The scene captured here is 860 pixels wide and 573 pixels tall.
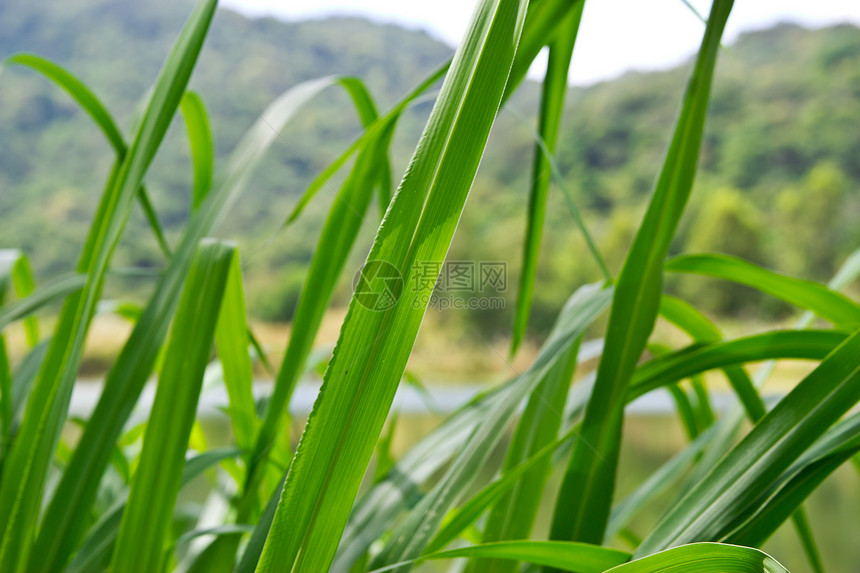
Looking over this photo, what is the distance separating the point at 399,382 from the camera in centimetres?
7

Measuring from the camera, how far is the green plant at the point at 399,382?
7cm

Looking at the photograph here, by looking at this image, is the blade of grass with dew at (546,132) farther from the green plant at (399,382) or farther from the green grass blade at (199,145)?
the green grass blade at (199,145)

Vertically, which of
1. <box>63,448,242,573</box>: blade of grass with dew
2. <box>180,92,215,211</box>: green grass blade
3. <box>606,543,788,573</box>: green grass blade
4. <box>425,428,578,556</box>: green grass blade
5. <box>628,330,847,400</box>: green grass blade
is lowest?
<box>63,448,242,573</box>: blade of grass with dew

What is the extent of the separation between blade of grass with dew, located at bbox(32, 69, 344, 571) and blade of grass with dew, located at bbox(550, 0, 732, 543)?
11cm

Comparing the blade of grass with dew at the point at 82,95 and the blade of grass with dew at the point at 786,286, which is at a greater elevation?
the blade of grass with dew at the point at 82,95

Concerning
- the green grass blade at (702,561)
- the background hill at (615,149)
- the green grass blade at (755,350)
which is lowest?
the green grass blade at (702,561)

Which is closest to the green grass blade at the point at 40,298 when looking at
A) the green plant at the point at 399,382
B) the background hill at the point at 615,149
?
the green plant at the point at 399,382

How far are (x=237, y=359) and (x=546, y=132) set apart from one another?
123mm

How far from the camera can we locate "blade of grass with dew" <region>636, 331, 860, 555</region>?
0.10m

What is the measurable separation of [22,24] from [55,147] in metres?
1.09

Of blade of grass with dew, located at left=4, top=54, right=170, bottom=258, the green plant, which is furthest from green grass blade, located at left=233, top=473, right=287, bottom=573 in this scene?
blade of grass with dew, located at left=4, top=54, right=170, bottom=258

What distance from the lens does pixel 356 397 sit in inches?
2.5

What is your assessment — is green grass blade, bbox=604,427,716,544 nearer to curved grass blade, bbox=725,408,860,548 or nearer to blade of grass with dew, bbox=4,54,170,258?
curved grass blade, bbox=725,408,860,548

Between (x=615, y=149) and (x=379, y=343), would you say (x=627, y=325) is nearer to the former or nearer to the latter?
(x=379, y=343)
